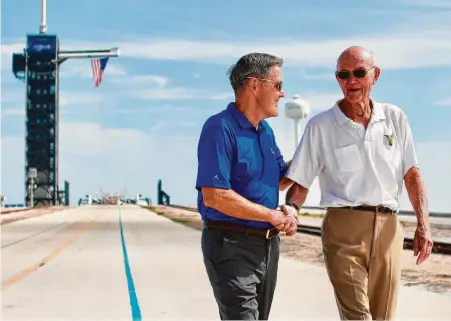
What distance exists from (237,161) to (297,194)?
23.6 inches

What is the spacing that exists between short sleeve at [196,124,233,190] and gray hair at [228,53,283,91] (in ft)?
1.20

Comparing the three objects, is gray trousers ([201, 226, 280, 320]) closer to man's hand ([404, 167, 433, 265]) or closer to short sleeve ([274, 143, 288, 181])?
short sleeve ([274, 143, 288, 181])

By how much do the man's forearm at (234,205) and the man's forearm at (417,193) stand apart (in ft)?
3.53

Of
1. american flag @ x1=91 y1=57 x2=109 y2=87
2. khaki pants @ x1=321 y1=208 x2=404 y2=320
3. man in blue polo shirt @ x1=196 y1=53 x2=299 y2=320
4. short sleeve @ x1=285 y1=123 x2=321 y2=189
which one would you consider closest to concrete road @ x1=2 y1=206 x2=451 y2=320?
khaki pants @ x1=321 y1=208 x2=404 y2=320

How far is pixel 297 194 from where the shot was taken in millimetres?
5293

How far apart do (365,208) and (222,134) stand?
106 cm

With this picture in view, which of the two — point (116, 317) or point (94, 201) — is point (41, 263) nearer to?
point (116, 317)

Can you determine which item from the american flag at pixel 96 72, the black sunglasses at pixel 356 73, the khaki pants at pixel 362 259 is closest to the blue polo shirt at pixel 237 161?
the khaki pants at pixel 362 259

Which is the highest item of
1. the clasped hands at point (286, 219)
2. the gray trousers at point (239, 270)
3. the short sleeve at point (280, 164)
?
the short sleeve at point (280, 164)

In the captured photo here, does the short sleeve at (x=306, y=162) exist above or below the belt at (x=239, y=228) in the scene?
above

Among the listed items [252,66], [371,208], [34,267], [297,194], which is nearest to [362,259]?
[371,208]

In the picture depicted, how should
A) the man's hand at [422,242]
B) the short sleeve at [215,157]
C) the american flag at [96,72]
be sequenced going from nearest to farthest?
the short sleeve at [215,157], the man's hand at [422,242], the american flag at [96,72]

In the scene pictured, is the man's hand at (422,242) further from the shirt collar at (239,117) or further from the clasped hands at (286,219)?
the shirt collar at (239,117)

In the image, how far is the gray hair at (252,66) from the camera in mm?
4996
